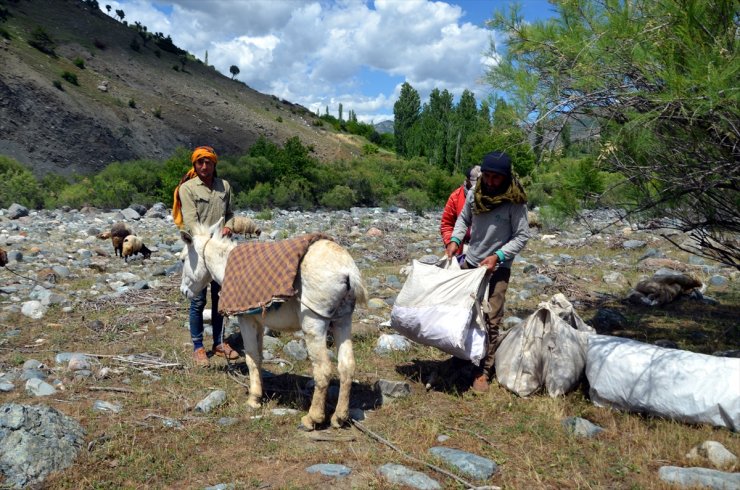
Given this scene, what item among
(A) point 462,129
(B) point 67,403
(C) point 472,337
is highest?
(A) point 462,129

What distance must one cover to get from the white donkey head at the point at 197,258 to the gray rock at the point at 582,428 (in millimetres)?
3615

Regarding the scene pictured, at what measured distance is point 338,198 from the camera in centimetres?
2375

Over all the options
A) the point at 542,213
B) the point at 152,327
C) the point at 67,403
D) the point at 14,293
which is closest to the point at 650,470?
the point at 542,213

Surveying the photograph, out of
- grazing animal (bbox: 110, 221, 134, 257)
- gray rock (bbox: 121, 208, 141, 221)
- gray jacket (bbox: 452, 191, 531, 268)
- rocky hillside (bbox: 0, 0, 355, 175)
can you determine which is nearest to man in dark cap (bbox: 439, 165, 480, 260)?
gray jacket (bbox: 452, 191, 531, 268)

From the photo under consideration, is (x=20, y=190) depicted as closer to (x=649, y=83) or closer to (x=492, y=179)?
(x=492, y=179)

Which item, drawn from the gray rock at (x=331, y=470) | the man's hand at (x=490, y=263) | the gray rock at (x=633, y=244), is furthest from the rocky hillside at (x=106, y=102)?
the gray rock at (x=331, y=470)

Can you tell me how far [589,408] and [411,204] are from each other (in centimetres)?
1971

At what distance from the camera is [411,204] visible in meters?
24.2

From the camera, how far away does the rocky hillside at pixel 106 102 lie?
1367 inches

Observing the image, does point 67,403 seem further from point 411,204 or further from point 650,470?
point 411,204

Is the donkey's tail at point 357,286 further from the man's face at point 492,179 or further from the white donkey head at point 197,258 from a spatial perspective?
the white donkey head at point 197,258

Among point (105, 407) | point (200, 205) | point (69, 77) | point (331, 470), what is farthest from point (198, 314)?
point (69, 77)

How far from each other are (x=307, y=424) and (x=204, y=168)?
2.98 meters

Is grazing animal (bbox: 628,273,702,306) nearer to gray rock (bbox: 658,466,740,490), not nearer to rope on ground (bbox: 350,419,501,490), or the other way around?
gray rock (bbox: 658,466,740,490)
